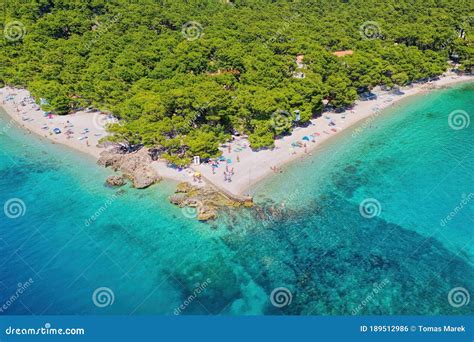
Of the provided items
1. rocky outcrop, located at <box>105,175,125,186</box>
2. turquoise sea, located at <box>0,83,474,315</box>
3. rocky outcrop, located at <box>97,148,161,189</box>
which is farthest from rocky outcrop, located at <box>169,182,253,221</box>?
rocky outcrop, located at <box>105,175,125,186</box>

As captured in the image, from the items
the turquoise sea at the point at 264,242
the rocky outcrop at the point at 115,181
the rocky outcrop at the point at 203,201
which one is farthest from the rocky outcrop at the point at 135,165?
the rocky outcrop at the point at 203,201

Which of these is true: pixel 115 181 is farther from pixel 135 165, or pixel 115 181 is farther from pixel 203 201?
pixel 203 201

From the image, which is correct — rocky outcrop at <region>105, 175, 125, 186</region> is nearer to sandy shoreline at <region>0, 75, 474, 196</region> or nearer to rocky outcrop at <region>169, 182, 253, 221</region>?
sandy shoreline at <region>0, 75, 474, 196</region>

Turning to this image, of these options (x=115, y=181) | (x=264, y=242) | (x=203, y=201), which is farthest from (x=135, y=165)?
(x=264, y=242)

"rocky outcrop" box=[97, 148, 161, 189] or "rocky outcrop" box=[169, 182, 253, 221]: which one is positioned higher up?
"rocky outcrop" box=[169, 182, 253, 221]

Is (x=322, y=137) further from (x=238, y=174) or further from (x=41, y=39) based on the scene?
(x=41, y=39)
